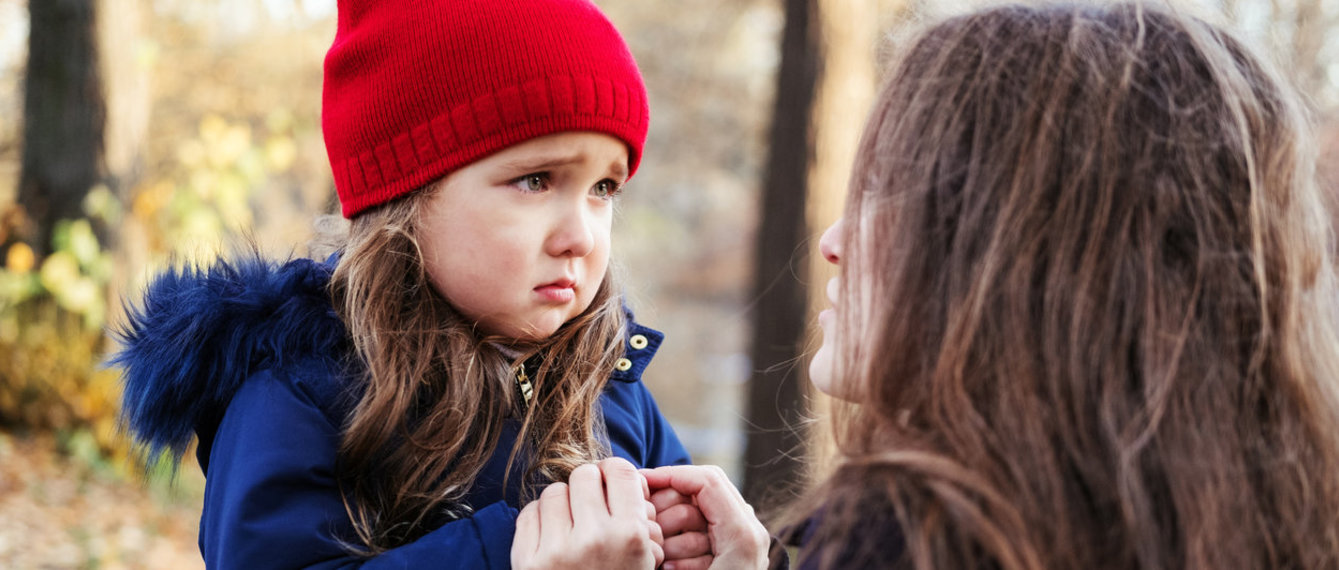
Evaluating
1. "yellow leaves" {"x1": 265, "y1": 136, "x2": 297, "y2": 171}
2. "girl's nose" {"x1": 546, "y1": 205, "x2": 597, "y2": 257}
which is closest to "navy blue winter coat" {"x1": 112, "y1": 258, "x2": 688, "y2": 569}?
"girl's nose" {"x1": 546, "y1": 205, "x2": 597, "y2": 257}

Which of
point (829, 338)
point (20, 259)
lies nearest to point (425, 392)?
point (829, 338)

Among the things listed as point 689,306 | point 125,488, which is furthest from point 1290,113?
point 689,306

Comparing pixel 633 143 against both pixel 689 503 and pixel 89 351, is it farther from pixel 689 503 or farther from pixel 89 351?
pixel 89 351

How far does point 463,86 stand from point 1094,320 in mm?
1146

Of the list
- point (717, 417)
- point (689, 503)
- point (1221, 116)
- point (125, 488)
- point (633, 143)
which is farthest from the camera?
point (717, 417)

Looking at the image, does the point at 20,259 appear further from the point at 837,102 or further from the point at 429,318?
the point at 429,318

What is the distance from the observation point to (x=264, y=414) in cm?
161

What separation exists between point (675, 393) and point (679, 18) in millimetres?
7642

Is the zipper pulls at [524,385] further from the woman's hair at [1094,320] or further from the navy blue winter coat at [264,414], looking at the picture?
the woman's hair at [1094,320]

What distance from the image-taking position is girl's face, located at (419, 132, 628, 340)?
1.75m

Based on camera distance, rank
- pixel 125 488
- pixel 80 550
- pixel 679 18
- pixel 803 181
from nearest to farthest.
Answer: pixel 80 550, pixel 803 181, pixel 125 488, pixel 679 18

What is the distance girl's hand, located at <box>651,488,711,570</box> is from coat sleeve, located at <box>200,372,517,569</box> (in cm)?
25

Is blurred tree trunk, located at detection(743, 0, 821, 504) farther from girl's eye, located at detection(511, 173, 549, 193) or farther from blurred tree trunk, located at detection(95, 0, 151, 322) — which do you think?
blurred tree trunk, located at detection(95, 0, 151, 322)

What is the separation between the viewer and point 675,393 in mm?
20219
